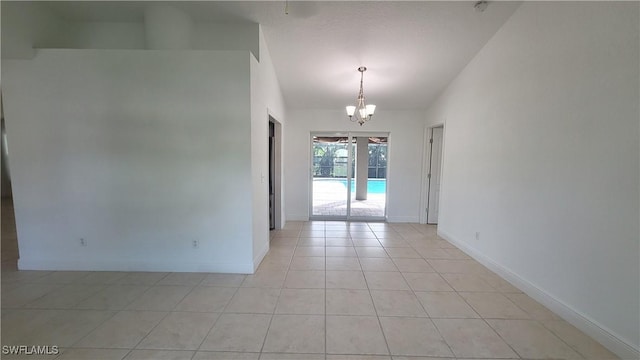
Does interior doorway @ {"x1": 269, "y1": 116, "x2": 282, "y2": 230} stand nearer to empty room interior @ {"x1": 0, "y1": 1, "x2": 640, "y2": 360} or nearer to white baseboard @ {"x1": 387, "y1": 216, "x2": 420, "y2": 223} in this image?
empty room interior @ {"x1": 0, "y1": 1, "x2": 640, "y2": 360}

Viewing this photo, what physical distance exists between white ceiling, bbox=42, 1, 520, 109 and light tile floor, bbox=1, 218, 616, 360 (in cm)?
299

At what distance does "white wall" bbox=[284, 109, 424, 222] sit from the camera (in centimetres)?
535

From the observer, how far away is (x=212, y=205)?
2.88 m

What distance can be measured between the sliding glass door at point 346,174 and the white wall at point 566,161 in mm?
2627

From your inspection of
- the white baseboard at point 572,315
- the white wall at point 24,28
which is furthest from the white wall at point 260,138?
the white baseboard at point 572,315

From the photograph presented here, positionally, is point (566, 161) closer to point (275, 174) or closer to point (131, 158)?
point (275, 174)

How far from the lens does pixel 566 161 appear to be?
217 centimetres

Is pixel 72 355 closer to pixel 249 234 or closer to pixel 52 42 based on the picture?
pixel 249 234

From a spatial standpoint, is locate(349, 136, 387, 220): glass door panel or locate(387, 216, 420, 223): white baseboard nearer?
locate(387, 216, 420, 223): white baseboard

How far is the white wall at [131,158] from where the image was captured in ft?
8.98

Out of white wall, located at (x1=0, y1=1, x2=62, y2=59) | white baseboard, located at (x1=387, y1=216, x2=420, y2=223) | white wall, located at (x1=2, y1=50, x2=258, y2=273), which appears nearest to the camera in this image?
white wall, located at (x1=0, y1=1, x2=62, y2=59)

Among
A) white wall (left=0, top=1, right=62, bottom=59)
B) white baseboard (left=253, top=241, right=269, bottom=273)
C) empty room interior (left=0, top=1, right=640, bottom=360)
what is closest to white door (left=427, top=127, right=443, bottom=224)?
empty room interior (left=0, top=1, right=640, bottom=360)

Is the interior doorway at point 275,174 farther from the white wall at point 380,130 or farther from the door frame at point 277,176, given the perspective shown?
the white wall at point 380,130

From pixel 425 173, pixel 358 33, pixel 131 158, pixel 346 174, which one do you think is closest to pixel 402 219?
pixel 425 173
